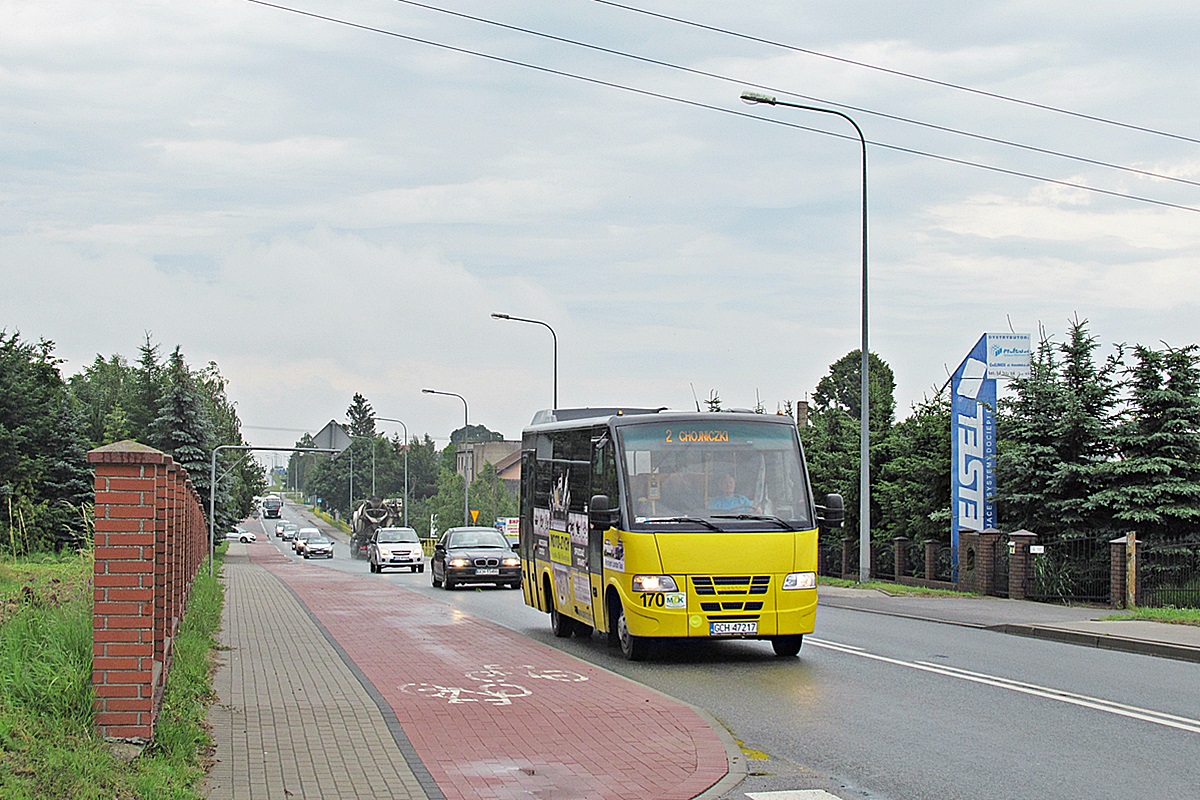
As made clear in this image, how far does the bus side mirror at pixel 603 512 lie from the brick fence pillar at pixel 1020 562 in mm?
13800

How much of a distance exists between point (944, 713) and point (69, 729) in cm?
692

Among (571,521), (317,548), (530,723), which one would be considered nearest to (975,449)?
(571,521)

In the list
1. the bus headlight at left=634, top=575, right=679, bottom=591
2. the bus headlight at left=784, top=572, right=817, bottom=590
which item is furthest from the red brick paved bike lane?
the bus headlight at left=784, top=572, right=817, bottom=590

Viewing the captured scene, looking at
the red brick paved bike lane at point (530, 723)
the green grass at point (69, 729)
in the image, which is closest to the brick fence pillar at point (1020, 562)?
the red brick paved bike lane at point (530, 723)

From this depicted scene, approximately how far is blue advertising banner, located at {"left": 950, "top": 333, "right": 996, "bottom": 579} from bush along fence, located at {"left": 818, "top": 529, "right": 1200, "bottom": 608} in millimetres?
540

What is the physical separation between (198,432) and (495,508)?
27238 mm

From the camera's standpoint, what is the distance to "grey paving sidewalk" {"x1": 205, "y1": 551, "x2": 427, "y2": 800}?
7.77 metres

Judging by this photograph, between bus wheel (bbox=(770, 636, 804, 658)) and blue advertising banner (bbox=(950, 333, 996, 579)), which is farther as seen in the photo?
blue advertising banner (bbox=(950, 333, 996, 579))

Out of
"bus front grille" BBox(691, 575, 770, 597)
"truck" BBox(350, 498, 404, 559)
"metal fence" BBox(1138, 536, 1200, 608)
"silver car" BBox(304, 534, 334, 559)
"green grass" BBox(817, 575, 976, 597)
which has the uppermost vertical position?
"bus front grille" BBox(691, 575, 770, 597)

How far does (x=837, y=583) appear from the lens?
3184cm

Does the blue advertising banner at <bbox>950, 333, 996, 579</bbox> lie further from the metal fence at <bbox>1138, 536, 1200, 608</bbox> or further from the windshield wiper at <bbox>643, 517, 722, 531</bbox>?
the windshield wiper at <bbox>643, 517, 722, 531</bbox>

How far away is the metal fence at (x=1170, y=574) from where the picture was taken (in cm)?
2333

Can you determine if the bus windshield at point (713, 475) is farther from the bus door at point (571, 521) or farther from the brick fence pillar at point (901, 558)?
the brick fence pillar at point (901, 558)

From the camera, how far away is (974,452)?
28.4 meters
